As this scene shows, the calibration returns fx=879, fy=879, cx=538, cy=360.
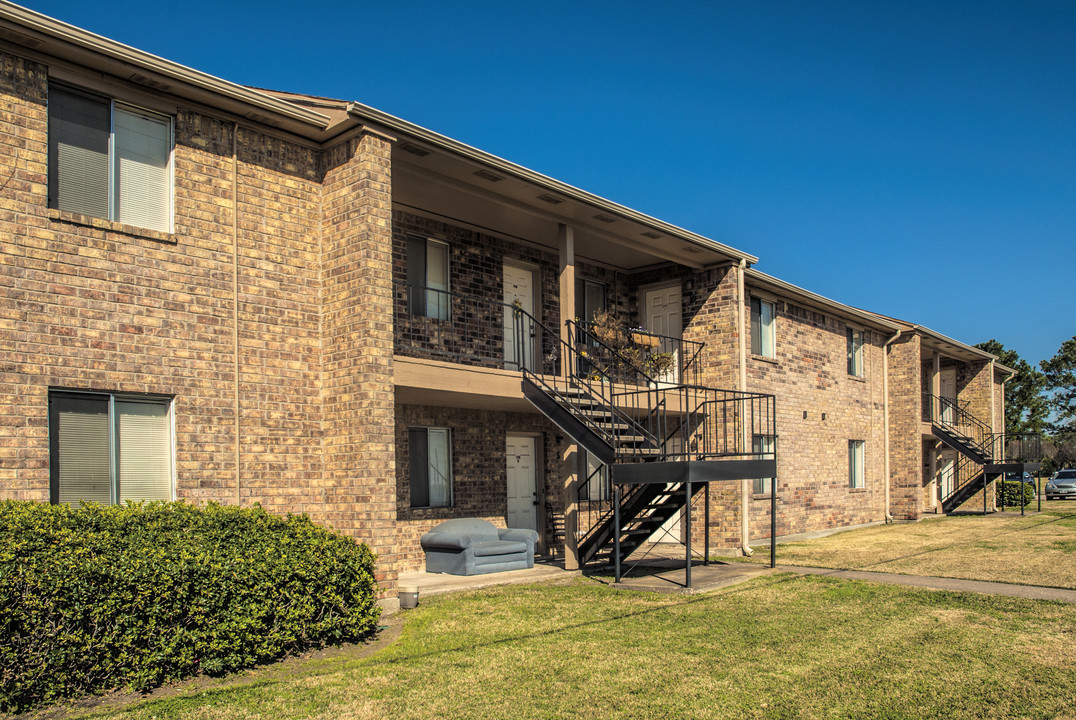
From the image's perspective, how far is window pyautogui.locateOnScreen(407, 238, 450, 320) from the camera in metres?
13.5

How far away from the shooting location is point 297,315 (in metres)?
10.3

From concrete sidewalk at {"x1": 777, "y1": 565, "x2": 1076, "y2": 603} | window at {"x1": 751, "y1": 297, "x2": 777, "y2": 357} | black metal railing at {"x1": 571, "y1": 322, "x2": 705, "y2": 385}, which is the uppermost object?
window at {"x1": 751, "y1": 297, "x2": 777, "y2": 357}

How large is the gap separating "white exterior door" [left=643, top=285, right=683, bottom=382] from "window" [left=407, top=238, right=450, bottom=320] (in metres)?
4.88

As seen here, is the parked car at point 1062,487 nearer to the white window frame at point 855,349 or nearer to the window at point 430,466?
the white window frame at point 855,349

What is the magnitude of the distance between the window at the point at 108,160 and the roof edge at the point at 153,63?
0.56m

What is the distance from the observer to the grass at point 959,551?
12977mm

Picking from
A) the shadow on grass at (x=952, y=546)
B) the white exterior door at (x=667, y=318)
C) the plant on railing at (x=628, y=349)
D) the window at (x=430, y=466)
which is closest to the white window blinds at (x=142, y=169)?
the window at (x=430, y=466)

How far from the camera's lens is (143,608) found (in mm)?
6648

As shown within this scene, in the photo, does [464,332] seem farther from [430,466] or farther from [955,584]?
[955,584]

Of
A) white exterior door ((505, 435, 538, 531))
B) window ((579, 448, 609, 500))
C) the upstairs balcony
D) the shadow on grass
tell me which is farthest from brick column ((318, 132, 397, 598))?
the shadow on grass

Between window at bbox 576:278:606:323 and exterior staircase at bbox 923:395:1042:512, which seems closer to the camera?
window at bbox 576:278:606:323

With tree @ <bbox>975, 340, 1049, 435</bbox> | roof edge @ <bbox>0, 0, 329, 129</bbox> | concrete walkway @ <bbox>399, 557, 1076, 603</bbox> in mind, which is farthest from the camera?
tree @ <bbox>975, 340, 1049, 435</bbox>

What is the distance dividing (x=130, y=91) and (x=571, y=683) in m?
7.27

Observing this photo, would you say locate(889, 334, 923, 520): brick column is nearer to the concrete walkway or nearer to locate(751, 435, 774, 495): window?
locate(751, 435, 774, 495): window
